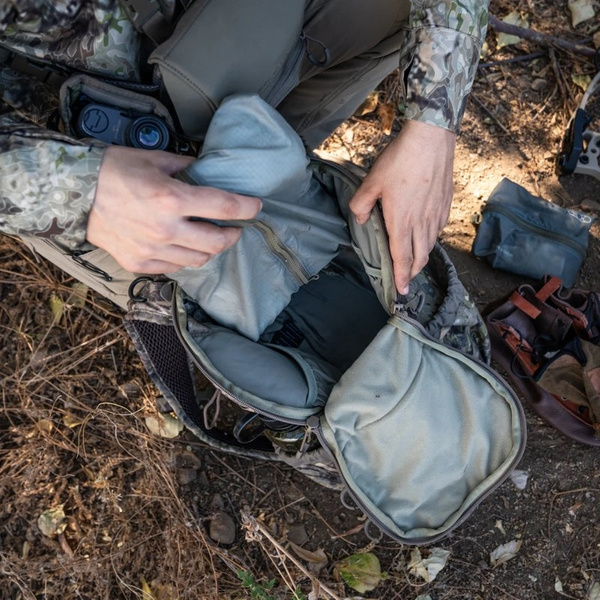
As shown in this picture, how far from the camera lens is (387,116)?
102 inches

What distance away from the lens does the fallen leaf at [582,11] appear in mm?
2615

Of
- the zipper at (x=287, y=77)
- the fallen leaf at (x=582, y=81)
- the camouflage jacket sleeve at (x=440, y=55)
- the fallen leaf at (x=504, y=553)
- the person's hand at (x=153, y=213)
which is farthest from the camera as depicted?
the fallen leaf at (x=582, y=81)

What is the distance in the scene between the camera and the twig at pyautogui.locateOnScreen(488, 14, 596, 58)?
2.60 metres

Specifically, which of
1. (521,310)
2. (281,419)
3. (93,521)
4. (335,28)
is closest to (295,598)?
(93,521)

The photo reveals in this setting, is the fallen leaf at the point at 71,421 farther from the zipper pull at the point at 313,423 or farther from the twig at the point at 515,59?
the twig at the point at 515,59

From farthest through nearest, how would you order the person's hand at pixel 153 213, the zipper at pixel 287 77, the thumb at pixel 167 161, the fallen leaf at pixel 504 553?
the fallen leaf at pixel 504 553, the zipper at pixel 287 77, the thumb at pixel 167 161, the person's hand at pixel 153 213

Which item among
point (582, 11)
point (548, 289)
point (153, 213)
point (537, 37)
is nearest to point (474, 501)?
point (548, 289)

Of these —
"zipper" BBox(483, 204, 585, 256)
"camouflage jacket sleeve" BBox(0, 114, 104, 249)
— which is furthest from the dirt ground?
"camouflage jacket sleeve" BBox(0, 114, 104, 249)

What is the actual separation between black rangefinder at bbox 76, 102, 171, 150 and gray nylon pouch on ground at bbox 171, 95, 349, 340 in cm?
14

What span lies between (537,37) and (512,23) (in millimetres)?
118

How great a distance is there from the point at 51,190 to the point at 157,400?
1.13 meters

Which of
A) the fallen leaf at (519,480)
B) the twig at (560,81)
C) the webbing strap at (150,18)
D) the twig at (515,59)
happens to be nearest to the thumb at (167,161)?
the webbing strap at (150,18)

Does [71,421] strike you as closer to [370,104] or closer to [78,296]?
[78,296]

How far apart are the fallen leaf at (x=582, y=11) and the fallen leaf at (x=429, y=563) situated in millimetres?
2077
